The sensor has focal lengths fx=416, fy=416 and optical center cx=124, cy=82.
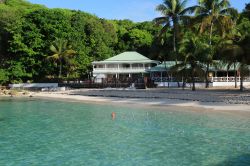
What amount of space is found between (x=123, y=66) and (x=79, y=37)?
9374 mm

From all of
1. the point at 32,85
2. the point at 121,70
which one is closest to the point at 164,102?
the point at 121,70

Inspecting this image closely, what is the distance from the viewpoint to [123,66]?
67812 mm

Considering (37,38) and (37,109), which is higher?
(37,38)

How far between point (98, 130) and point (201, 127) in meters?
5.75

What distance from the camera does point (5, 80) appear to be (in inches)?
2510

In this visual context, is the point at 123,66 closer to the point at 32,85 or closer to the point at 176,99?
the point at 32,85

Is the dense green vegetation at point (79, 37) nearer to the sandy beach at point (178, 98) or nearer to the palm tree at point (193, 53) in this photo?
the palm tree at point (193, 53)

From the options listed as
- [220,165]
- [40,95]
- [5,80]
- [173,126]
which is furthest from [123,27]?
[220,165]

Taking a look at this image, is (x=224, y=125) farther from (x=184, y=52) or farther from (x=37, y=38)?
(x=37, y=38)

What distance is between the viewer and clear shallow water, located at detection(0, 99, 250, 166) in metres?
15.7

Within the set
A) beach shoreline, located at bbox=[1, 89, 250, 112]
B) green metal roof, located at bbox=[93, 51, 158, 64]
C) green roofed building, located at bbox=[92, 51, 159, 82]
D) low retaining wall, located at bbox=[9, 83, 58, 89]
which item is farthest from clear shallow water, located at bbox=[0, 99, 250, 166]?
green metal roof, located at bbox=[93, 51, 158, 64]

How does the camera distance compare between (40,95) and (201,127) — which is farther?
(40,95)

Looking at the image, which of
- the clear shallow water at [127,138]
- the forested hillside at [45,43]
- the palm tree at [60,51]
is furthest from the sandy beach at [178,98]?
the forested hillside at [45,43]

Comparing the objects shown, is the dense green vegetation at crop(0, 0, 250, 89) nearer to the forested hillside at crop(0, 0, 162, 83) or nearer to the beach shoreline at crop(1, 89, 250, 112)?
the forested hillside at crop(0, 0, 162, 83)
